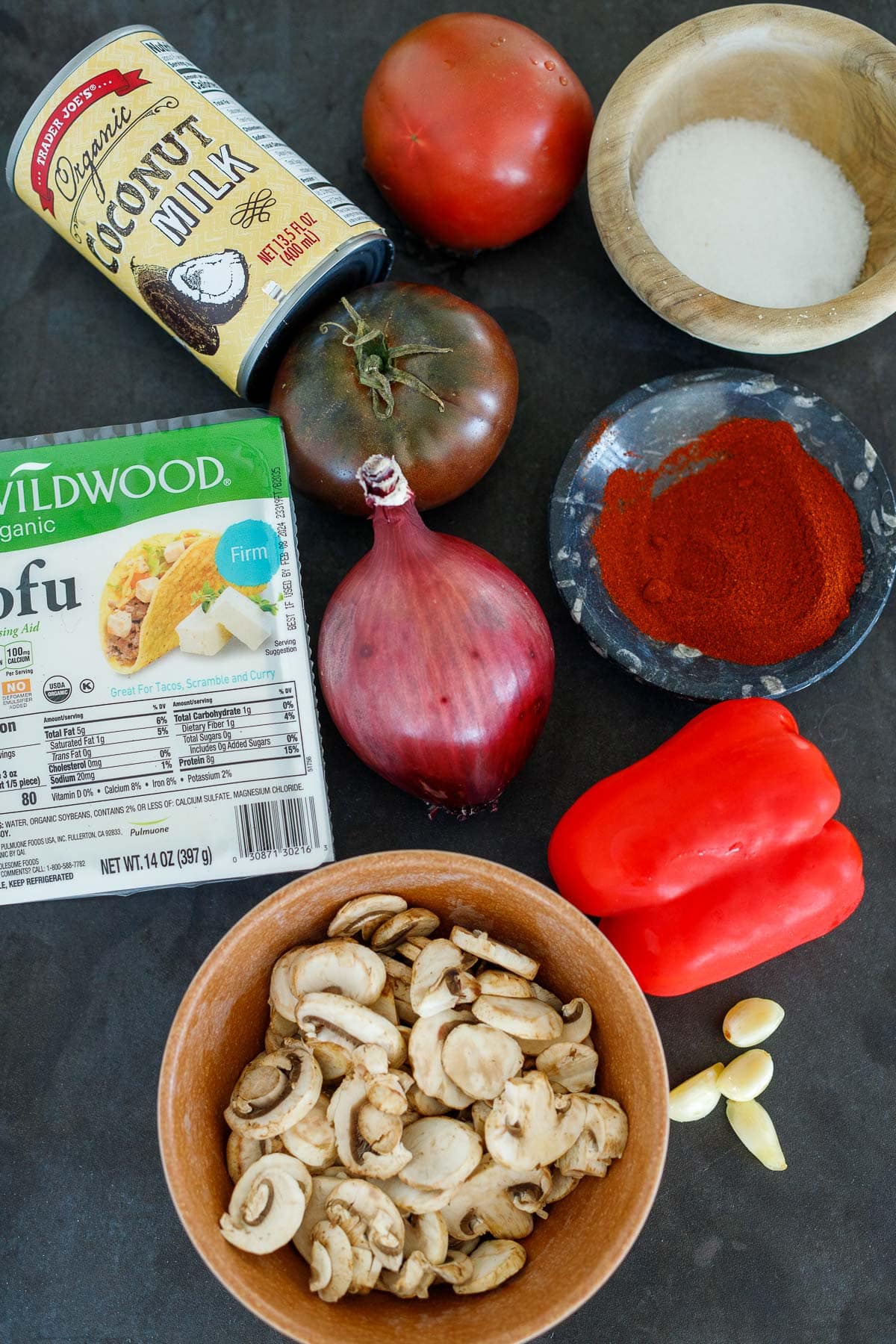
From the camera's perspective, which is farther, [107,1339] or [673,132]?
[673,132]

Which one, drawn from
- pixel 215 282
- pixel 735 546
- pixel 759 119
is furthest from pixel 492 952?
pixel 759 119

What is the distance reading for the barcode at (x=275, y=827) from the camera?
2.49 ft

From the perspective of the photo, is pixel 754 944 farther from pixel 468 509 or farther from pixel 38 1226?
pixel 38 1226

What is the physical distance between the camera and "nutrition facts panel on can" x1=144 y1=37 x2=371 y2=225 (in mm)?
812

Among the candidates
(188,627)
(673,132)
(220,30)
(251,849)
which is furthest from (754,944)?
(220,30)

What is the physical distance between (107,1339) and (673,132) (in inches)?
44.6

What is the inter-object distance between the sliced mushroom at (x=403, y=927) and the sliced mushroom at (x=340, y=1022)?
55 millimetres

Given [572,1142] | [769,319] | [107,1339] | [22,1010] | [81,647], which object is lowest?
[107,1339]

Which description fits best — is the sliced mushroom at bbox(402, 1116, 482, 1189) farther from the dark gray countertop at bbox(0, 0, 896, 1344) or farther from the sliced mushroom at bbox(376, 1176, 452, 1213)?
the dark gray countertop at bbox(0, 0, 896, 1344)

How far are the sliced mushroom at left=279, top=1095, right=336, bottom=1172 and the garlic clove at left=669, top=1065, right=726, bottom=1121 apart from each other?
31 centimetres

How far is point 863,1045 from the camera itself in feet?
2.85

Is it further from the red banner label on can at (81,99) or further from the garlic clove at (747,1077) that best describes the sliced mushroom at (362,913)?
the red banner label on can at (81,99)

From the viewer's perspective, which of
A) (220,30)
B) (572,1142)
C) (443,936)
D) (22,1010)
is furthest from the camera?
(220,30)

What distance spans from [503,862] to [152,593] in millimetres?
369
